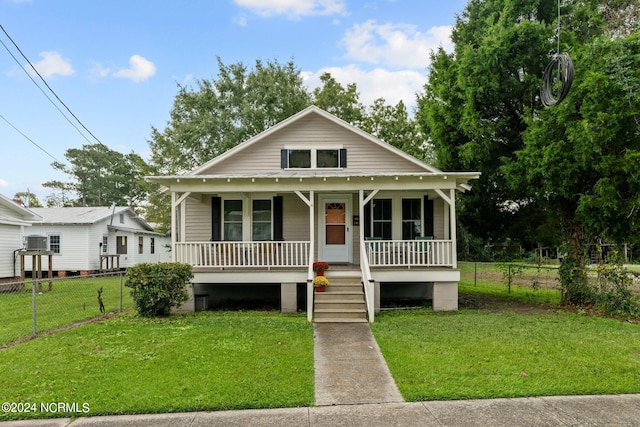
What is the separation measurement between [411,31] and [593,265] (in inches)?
424

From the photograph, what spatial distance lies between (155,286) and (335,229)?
5442 millimetres

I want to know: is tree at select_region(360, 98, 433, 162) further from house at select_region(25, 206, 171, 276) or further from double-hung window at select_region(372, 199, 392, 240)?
house at select_region(25, 206, 171, 276)

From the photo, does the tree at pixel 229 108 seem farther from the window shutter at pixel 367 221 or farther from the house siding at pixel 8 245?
the window shutter at pixel 367 221

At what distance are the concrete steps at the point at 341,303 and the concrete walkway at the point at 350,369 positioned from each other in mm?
770

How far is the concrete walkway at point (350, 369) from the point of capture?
15.0 feet

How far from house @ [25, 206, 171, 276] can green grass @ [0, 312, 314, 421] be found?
54.3ft

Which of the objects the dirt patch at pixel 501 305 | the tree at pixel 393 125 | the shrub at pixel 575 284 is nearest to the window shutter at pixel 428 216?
the dirt patch at pixel 501 305

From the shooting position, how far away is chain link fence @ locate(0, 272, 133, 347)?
766cm

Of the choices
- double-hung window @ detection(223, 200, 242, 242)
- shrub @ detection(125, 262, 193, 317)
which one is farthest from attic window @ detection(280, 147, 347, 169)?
shrub @ detection(125, 262, 193, 317)

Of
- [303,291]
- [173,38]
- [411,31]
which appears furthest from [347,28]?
[303,291]

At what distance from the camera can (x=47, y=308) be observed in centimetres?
1080

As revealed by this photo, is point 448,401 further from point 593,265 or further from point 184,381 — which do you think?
point 593,265

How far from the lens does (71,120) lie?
16719mm

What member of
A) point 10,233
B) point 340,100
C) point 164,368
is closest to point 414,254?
point 164,368
